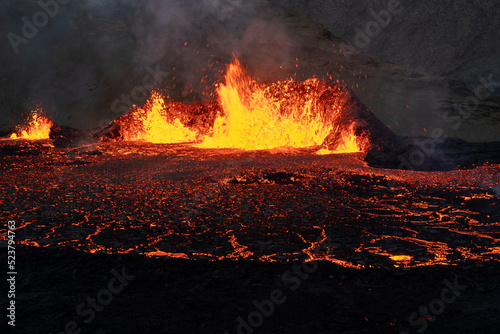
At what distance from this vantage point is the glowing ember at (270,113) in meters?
6.99

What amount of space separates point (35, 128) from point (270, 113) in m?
3.74

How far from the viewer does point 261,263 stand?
6.89 ft

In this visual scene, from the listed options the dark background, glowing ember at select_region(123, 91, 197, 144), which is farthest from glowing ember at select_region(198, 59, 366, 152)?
glowing ember at select_region(123, 91, 197, 144)

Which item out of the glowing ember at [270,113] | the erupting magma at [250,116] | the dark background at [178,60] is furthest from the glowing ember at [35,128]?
the glowing ember at [270,113]

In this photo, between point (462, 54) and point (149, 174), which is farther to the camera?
point (462, 54)

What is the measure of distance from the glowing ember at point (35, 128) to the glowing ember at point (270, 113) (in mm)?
2558

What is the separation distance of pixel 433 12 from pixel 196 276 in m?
18.3

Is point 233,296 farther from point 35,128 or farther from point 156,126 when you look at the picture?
point 35,128

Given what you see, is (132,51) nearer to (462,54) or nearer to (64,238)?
(64,238)

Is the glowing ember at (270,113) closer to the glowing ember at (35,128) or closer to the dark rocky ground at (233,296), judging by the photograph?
the glowing ember at (35,128)

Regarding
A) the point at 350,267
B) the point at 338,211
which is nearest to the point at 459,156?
the point at 338,211

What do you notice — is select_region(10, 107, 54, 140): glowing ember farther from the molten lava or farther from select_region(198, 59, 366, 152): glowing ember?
select_region(198, 59, 366, 152): glowing ember

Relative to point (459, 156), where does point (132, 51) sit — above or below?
above

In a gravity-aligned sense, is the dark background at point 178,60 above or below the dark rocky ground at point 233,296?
above
